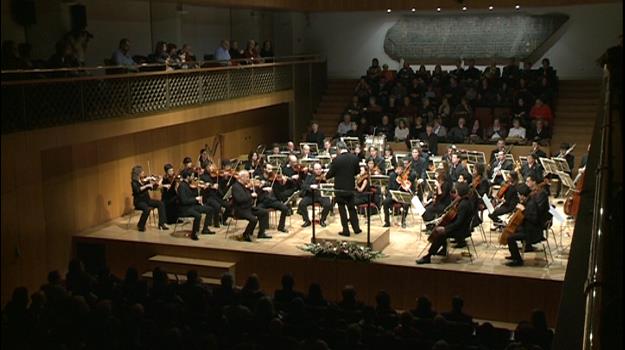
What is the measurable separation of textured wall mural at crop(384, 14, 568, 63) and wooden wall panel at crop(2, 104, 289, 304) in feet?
30.7

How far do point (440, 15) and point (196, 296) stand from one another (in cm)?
1809

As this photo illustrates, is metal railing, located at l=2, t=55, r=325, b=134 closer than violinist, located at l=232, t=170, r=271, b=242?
Yes

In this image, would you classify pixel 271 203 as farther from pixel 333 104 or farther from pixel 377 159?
pixel 333 104

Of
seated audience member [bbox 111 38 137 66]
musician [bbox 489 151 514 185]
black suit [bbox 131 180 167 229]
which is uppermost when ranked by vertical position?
seated audience member [bbox 111 38 137 66]

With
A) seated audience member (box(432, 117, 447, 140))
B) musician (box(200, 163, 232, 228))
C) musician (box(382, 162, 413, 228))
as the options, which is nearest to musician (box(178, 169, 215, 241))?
musician (box(200, 163, 232, 228))

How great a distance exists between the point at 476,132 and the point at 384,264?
9127 mm

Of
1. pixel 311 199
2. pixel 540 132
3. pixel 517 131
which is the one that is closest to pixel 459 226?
pixel 311 199

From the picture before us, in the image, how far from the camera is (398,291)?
11977 mm

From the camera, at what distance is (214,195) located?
569 inches

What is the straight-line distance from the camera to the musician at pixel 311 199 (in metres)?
14.4

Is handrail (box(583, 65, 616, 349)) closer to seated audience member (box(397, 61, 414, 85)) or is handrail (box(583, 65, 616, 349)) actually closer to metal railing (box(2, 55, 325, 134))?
metal railing (box(2, 55, 325, 134))

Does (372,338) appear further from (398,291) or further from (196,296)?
(398,291)

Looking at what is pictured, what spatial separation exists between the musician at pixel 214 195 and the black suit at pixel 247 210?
0.59 metres

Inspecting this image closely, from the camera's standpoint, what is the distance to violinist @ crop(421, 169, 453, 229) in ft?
43.0
